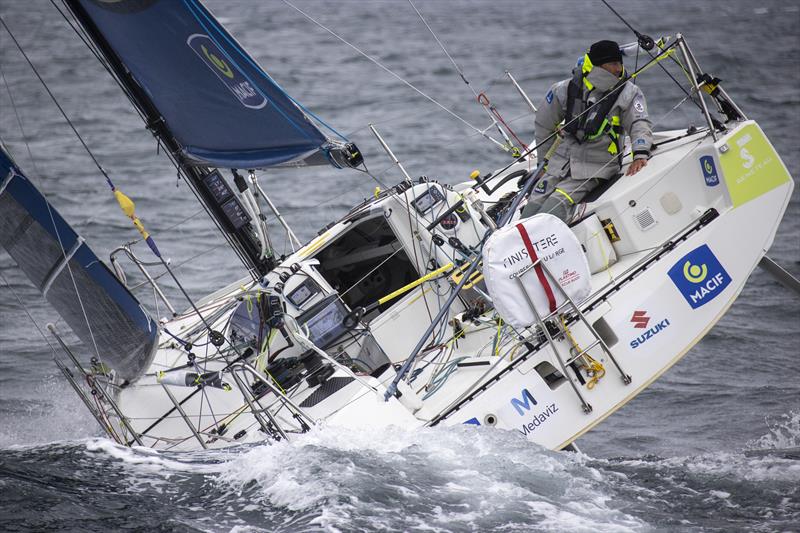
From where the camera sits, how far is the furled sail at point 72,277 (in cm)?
665

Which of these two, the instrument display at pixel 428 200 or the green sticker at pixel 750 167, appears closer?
the green sticker at pixel 750 167

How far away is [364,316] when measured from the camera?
7652 millimetres

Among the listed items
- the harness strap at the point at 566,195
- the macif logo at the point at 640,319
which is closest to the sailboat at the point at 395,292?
the macif logo at the point at 640,319

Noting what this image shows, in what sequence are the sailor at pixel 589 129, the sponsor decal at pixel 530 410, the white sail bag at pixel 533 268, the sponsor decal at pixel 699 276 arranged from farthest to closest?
the sailor at pixel 589 129 < the sponsor decal at pixel 699 276 < the sponsor decal at pixel 530 410 < the white sail bag at pixel 533 268

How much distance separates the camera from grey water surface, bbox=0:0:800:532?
5.49m

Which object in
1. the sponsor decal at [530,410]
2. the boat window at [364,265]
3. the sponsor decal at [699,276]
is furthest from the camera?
the boat window at [364,265]

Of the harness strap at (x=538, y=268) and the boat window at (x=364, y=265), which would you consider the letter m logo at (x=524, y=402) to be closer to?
the harness strap at (x=538, y=268)

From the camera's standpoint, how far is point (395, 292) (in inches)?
274

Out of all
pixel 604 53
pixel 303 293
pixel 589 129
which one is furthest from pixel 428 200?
pixel 604 53

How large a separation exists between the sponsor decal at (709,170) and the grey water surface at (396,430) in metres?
1.76

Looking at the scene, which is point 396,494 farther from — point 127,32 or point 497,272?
point 127,32

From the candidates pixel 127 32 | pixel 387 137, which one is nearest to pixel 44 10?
pixel 387 137

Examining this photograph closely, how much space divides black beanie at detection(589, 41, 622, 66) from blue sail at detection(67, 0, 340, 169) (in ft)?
6.09

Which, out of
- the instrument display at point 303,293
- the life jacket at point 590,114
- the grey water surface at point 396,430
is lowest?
the grey water surface at point 396,430
